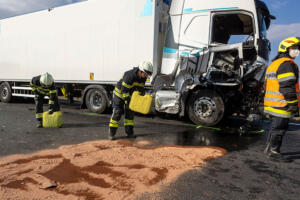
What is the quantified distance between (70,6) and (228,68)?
5.60m

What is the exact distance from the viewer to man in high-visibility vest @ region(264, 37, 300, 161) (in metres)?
3.09

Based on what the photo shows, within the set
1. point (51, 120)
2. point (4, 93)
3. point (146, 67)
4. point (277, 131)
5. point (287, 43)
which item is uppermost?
point (287, 43)

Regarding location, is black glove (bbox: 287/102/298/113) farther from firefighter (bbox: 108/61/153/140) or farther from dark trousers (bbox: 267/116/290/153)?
firefighter (bbox: 108/61/153/140)

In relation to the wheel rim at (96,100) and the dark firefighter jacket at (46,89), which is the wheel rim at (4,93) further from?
the dark firefighter jacket at (46,89)

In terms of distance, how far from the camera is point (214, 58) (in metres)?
5.34

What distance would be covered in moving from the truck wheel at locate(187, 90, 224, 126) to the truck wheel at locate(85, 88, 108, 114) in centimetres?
290

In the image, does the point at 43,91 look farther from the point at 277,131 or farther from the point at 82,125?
the point at 277,131

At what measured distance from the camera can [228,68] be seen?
17.4ft

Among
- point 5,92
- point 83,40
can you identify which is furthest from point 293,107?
point 5,92

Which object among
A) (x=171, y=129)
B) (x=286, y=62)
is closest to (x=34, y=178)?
(x=171, y=129)

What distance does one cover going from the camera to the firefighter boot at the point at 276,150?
3.37 metres

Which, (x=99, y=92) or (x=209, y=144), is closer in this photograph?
(x=209, y=144)

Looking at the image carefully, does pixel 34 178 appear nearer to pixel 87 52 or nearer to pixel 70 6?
pixel 87 52

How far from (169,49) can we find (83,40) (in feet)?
9.91
